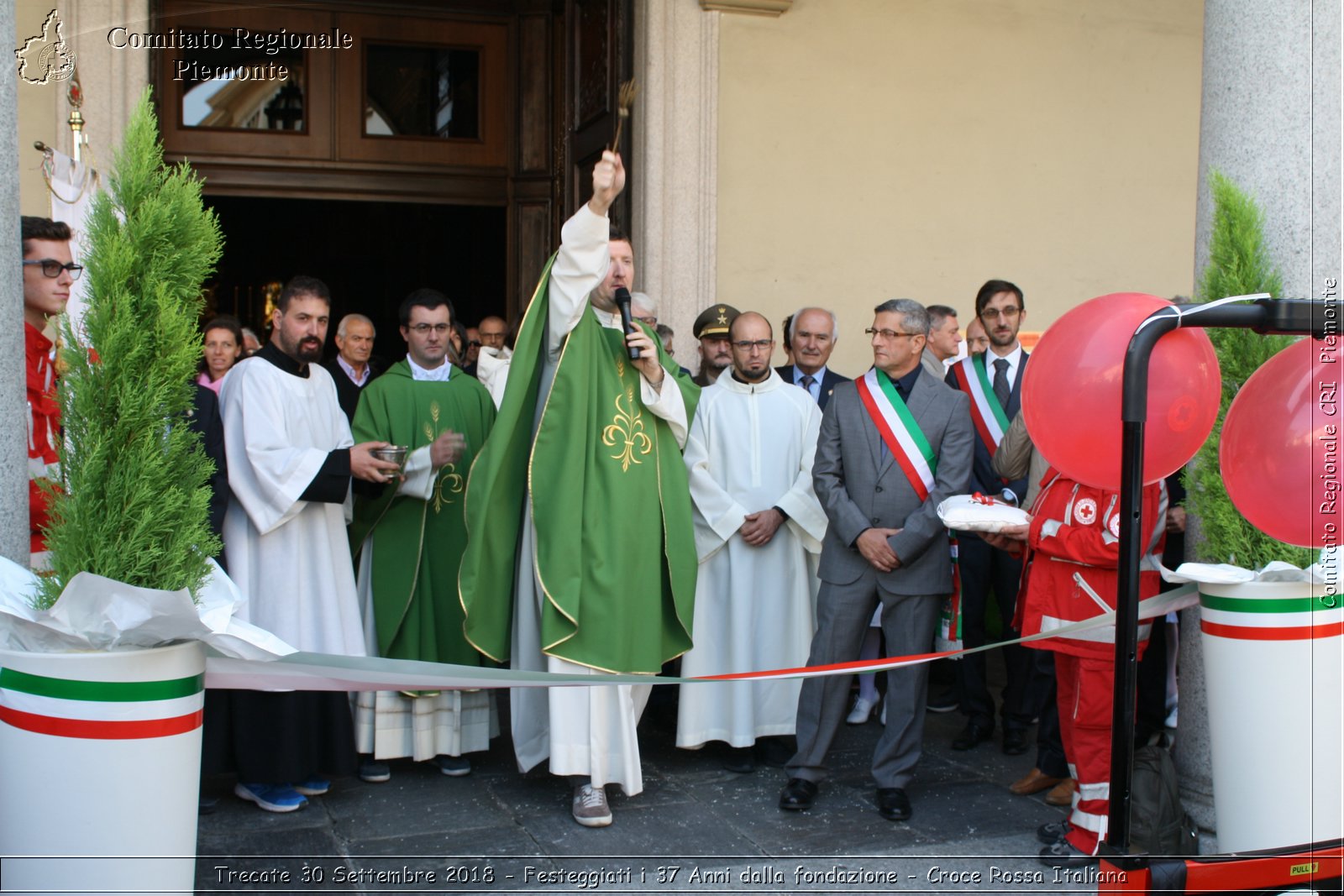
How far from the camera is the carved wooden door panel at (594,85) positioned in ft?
24.9

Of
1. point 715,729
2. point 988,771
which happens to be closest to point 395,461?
point 715,729

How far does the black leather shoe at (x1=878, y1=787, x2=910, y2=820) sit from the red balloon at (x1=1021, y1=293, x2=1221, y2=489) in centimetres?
182

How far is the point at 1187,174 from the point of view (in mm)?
8602

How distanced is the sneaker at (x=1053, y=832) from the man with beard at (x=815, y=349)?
215cm

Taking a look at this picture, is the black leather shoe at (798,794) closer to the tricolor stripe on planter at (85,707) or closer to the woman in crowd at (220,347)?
the tricolor stripe on planter at (85,707)

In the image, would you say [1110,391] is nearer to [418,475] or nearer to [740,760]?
[740,760]

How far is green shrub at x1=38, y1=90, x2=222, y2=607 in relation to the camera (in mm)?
2775

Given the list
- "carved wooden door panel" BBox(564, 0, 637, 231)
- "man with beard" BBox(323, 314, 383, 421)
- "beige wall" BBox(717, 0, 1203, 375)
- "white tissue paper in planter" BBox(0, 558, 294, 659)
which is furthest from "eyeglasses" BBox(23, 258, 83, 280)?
"beige wall" BBox(717, 0, 1203, 375)

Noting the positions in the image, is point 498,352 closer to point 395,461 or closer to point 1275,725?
point 395,461

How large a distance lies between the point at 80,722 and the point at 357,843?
1702mm

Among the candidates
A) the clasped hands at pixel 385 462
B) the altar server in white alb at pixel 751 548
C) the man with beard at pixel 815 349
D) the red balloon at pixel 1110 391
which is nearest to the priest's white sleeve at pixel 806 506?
the altar server in white alb at pixel 751 548

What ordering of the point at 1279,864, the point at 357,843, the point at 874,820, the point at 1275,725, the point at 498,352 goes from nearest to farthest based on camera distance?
the point at 1279,864 < the point at 1275,725 < the point at 357,843 < the point at 874,820 < the point at 498,352

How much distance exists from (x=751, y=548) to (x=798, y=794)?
111 cm

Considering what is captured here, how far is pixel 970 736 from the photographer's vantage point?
5.48 metres
